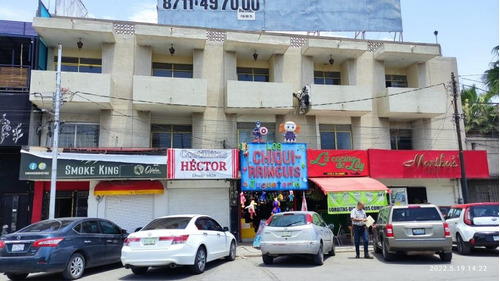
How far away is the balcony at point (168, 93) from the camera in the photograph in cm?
1827

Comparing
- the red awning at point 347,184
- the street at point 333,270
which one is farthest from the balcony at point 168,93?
the street at point 333,270

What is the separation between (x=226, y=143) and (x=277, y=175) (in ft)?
11.3

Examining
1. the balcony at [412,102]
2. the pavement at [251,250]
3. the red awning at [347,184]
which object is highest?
the balcony at [412,102]

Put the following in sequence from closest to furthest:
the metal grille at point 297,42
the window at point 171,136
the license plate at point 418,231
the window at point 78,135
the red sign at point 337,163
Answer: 1. the license plate at point 418,231
2. the red sign at point 337,163
3. the window at point 78,135
4. the window at point 171,136
5. the metal grille at point 297,42

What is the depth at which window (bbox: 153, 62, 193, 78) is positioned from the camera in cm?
2078

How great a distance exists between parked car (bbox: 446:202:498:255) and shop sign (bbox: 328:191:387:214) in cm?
405

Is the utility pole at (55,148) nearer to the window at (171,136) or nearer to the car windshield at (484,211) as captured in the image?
the window at (171,136)

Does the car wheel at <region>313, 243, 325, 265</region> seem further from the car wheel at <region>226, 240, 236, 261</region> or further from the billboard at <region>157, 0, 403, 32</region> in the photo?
the billboard at <region>157, 0, 403, 32</region>

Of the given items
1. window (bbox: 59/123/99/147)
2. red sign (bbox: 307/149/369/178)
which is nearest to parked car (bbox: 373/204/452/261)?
red sign (bbox: 307/149/369/178)

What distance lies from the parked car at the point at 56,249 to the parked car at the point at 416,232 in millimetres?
8349

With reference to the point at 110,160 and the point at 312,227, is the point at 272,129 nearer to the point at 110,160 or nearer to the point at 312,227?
the point at 110,160

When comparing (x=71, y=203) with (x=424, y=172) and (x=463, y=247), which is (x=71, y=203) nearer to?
(x=463, y=247)

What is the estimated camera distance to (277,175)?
1778 centimetres

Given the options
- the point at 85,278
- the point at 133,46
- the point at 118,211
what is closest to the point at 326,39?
the point at 133,46
